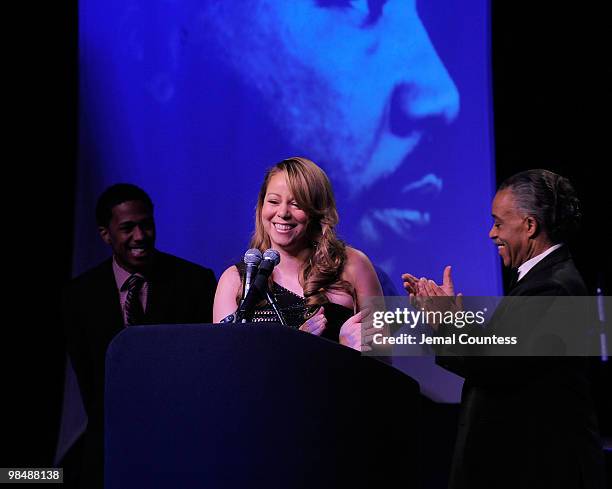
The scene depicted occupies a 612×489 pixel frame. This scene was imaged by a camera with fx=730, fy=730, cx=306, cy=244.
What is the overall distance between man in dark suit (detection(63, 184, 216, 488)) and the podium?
5.89 feet

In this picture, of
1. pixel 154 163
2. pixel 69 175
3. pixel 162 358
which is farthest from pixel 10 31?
pixel 162 358

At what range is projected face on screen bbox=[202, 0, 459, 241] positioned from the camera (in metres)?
3.77

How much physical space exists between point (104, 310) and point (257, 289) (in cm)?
173

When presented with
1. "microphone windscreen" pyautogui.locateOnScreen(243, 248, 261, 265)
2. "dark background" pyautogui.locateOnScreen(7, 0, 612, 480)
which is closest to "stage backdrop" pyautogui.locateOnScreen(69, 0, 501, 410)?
"dark background" pyautogui.locateOnScreen(7, 0, 612, 480)

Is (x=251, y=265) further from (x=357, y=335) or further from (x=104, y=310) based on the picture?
(x=104, y=310)

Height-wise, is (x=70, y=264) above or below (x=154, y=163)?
below

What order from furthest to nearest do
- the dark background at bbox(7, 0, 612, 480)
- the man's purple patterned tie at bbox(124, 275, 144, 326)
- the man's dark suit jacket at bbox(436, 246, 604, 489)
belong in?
the dark background at bbox(7, 0, 612, 480)
the man's purple patterned tie at bbox(124, 275, 144, 326)
the man's dark suit jacket at bbox(436, 246, 604, 489)

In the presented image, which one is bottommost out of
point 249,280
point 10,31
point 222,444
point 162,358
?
point 222,444

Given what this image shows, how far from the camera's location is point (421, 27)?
3848 mm

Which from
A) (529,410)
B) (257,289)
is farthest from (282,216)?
(529,410)

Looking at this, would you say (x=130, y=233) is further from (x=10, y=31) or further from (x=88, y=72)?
(x=10, y=31)

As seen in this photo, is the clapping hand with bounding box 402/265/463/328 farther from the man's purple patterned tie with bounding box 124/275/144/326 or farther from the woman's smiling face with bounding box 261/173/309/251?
the man's purple patterned tie with bounding box 124/275/144/326

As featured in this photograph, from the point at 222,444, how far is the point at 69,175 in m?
3.04

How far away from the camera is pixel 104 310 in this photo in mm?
3447
